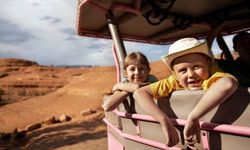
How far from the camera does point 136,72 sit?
3.54 meters

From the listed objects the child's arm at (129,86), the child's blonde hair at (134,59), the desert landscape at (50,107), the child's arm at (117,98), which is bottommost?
the desert landscape at (50,107)

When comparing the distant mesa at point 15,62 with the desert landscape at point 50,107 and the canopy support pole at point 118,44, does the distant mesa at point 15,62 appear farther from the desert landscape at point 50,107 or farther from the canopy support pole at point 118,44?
the canopy support pole at point 118,44

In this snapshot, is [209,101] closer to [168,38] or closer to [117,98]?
[117,98]

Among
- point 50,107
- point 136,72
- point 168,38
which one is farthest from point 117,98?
point 50,107

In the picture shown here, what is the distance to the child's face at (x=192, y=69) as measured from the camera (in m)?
2.13

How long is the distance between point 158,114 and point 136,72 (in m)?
1.38

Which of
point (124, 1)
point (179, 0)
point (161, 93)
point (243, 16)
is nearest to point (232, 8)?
point (243, 16)

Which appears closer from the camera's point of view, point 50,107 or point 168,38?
point 168,38

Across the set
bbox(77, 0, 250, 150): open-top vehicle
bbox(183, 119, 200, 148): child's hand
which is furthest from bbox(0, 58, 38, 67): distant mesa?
bbox(183, 119, 200, 148): child's hand

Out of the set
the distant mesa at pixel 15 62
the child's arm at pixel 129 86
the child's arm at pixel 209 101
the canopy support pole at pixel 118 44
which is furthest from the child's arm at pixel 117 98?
the distant mesa at pixel 15 62

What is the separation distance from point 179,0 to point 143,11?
570 mm

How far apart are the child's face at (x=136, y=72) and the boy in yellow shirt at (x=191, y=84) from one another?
1.06 metres

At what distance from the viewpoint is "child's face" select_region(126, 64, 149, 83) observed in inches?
139

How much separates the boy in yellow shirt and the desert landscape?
687 cm
